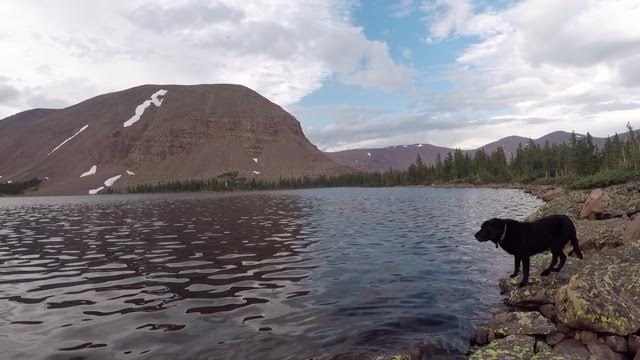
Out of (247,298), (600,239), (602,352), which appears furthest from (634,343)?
(247,298)

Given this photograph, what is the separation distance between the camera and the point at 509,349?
8.26 m

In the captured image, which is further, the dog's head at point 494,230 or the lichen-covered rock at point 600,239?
the lichen-covered rock at point 600,239

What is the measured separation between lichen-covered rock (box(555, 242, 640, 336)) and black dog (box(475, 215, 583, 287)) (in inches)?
57.6

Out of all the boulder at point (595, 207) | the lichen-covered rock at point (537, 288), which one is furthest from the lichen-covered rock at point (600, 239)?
the boulder at point (595, 207)

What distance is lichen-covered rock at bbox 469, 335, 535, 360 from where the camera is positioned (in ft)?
26.2

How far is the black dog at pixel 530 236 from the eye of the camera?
12.2m

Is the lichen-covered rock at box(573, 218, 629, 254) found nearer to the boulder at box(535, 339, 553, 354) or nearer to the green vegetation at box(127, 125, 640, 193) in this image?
the boulder at box(535, 339, 553, 354)

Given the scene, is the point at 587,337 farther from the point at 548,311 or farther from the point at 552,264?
the point at 552,264

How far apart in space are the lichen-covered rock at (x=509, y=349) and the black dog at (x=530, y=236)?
153 inches

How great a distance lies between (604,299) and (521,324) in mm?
1738

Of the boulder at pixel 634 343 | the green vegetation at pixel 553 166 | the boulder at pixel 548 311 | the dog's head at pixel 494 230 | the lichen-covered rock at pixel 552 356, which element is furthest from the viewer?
the green vegetation at pixel 553 166

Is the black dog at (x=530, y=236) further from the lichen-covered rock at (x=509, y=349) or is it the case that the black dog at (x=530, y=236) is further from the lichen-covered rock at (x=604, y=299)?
the lichen-covered rock at (x=509, y=349)

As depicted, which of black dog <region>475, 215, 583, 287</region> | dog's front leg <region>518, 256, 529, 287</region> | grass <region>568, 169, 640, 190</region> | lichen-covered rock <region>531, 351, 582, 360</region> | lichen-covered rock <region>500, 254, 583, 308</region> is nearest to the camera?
lichen-covered rock <region>531, 351, 582, 360</region>

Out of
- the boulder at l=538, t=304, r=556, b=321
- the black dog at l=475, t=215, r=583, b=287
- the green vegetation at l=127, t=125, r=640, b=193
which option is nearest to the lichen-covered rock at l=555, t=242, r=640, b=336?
the boulder at l=538, t=304, r=556, b=321
